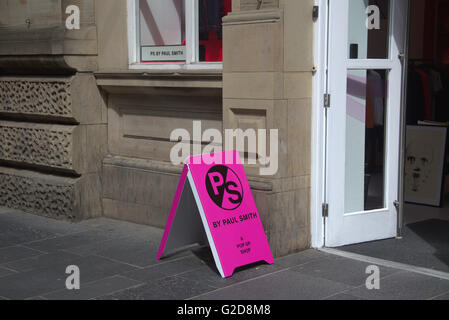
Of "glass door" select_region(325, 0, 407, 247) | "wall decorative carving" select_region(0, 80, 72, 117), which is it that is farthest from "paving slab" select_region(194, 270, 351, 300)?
"wall decorative carving" select_region(0, 80, 72, 117)

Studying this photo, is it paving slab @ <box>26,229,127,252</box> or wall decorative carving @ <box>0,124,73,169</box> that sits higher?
wall decorative carving @ <box>0,124,73,169</box>

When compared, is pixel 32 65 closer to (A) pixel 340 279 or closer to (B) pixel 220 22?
(B) pixel 220 22

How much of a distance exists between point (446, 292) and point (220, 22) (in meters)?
3.39

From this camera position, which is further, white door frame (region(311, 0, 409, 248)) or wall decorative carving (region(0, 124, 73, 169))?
wall decorative carving (region(0, 124, 73, 169))

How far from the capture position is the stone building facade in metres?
6.11

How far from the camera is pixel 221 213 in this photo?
5.79 m

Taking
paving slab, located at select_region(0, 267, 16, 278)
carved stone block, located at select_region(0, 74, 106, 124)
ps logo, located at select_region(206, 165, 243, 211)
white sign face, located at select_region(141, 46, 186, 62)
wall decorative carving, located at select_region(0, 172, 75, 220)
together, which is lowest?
paving slab, located at select_region(0, 267, 16, 278)

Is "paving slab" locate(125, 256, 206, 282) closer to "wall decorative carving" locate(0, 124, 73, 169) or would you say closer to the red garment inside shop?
the red garment inside shop

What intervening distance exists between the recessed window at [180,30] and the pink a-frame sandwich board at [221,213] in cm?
141

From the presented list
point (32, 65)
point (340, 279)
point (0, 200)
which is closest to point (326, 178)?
point (340, 279)

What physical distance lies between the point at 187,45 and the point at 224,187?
1.86 m

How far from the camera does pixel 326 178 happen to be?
6.34 meters

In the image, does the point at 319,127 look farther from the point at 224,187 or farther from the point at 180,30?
the point at 180,30

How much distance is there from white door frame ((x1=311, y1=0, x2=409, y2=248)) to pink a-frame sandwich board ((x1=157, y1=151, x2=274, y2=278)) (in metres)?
0.65
